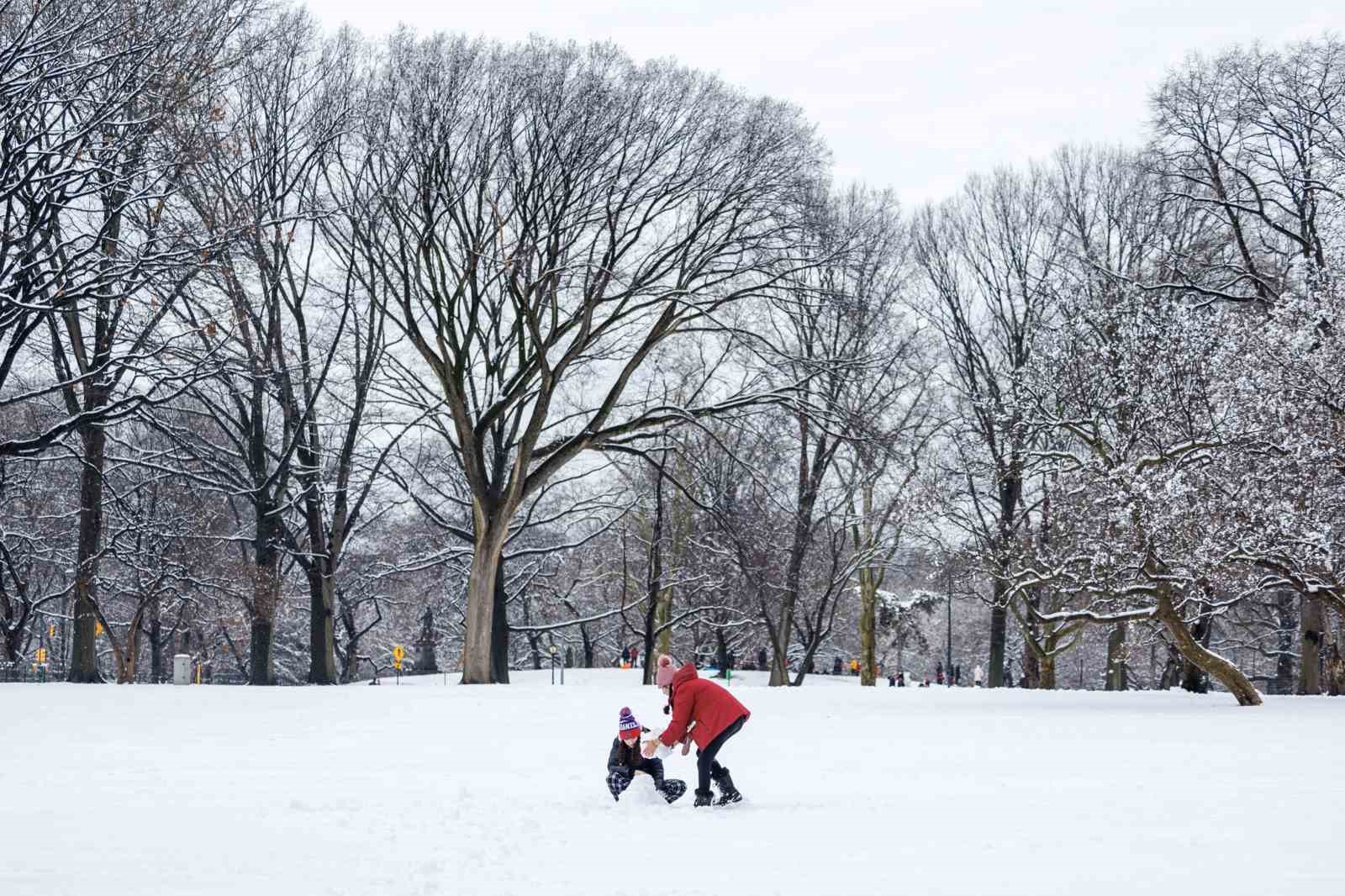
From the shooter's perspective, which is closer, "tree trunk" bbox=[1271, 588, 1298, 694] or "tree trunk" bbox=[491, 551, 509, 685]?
"tree trunk" bbox=[491, 551, 509, 685]

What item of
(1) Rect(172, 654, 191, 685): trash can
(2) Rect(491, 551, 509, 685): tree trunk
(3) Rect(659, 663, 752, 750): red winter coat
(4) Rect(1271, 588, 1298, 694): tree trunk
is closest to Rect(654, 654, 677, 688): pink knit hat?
(3) Rect(659, 663, 752, 750): red winter coat

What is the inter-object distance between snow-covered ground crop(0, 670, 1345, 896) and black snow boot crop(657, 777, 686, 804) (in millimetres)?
211

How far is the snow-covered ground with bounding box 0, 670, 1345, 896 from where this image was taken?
7695mm

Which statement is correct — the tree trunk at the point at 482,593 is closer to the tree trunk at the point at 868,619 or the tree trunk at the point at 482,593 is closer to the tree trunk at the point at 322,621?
the tree trunk at the point at 322,621

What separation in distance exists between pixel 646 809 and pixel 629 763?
48 centimetres

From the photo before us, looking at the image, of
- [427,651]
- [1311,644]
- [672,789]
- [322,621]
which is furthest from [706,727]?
[427,651]

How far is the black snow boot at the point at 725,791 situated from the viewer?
11.1 m

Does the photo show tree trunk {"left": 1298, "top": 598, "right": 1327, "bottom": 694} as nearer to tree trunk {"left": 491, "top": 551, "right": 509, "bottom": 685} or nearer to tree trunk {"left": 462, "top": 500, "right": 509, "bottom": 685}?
tree trunk {"left": 462, "top": 500, "right": 509, "bottom": 685}

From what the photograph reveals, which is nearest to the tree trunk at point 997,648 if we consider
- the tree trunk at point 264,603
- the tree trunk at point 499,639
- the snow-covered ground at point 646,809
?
the tree trunk at point 499,639

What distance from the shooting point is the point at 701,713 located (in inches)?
439

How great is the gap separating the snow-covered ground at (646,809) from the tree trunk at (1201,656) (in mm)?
2789

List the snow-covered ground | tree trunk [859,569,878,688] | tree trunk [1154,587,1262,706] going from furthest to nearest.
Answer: tree trunk [859,569,878,688]
tree trunk [1154,587,1262,706]
the snow-covered ground

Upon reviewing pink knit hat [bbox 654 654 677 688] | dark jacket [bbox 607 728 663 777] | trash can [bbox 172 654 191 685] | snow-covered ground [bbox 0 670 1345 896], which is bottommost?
trash can [bbox 172 654 191 685]

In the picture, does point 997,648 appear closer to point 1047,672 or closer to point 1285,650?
point 1047,672
